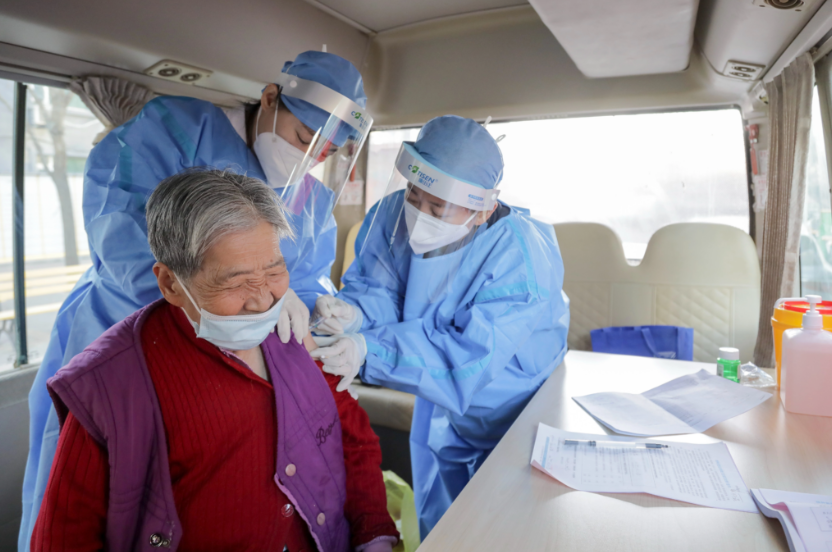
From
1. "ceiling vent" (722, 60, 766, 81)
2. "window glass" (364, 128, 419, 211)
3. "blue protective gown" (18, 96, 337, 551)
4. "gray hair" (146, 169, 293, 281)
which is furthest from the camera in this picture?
"window glass" (364, 128, 419, 211)

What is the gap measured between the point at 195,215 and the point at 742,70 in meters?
2.57

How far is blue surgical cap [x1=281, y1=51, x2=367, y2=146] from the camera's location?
1.57 m

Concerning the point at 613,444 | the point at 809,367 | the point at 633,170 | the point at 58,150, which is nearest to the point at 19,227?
the point at 58,150

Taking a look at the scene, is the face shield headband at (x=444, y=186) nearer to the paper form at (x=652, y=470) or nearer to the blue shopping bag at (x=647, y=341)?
the paper form at (x=652, y=470)

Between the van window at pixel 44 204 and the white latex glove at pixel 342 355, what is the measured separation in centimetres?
182

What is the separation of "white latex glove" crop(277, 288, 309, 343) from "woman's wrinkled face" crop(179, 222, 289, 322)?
0.50 feet

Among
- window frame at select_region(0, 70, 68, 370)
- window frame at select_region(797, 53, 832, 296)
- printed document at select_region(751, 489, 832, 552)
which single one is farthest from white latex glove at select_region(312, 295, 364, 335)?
window frame at select_region(797, 53, 832, 296)

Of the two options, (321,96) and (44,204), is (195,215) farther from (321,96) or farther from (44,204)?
(44,204)

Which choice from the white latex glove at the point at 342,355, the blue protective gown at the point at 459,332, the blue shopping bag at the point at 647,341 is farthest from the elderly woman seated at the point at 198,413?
the blue shopping bag at the point at 647,341

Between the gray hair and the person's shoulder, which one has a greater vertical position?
the gray hair

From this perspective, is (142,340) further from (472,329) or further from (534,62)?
(534,62)

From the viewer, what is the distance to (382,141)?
3.83 m

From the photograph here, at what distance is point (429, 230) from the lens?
1625mm

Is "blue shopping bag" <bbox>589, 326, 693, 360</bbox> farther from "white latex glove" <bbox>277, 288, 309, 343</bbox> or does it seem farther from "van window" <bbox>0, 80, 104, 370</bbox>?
"van window" <bbox>0, 80, 104, 370</bbox>
